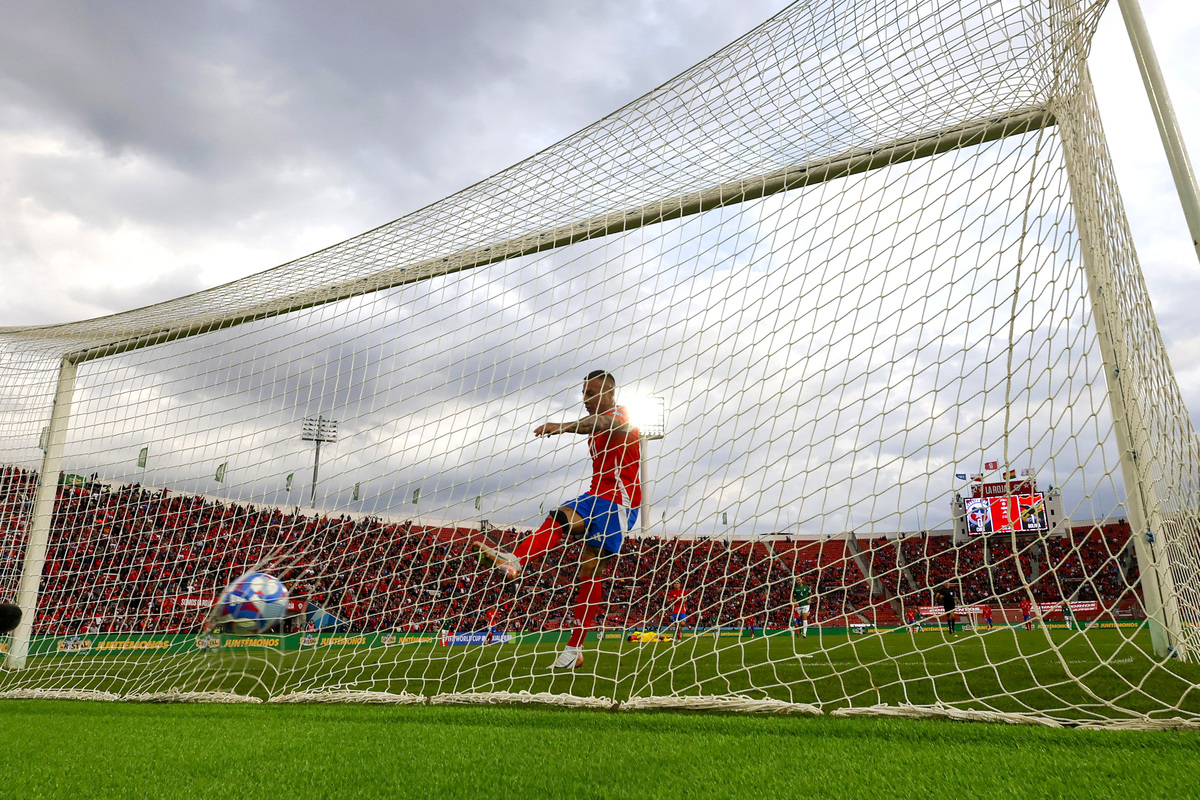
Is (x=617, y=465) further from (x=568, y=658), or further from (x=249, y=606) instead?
(x=249, y=606)

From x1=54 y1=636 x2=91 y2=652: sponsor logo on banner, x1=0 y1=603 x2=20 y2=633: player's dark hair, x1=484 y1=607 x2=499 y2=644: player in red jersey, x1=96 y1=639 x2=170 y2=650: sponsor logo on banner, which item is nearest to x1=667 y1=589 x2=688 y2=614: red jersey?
x1=484 y1=607 x2=499 y2=644: player in red jersey

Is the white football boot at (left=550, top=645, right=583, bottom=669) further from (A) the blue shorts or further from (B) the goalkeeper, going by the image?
(A) the blue shorts

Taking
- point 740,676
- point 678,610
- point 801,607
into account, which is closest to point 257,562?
point 678,610

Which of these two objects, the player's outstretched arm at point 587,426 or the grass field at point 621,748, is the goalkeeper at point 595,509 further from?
the grass field at point 621,748

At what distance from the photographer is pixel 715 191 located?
12.8ft

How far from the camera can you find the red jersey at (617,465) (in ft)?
12.1

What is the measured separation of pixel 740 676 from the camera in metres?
3.34

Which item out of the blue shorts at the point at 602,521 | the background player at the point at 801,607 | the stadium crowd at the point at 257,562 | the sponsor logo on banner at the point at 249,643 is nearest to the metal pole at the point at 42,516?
the stadium crowd at the point at 257,562

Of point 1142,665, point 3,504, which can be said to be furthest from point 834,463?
point 3,504

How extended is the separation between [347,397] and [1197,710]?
457cm

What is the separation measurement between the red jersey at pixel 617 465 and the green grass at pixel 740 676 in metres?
0.79

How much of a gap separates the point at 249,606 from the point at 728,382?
2742mm

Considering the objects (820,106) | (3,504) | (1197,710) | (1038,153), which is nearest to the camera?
(1197,710)

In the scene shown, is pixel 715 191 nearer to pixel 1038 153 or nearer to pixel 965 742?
pixel 1038 153
